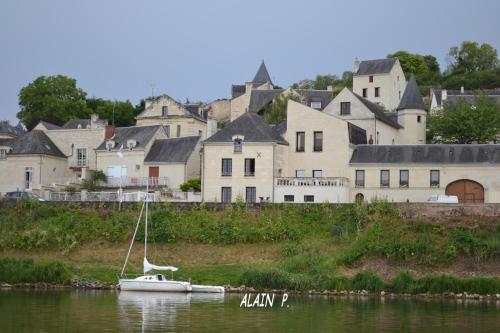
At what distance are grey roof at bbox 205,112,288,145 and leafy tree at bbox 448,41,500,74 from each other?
8329 cm

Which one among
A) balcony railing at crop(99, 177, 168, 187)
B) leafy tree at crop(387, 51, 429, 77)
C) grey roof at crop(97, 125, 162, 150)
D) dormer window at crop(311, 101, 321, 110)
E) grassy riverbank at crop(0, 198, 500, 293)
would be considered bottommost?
grassy riverbank at crop(0, 198, 500, 293)

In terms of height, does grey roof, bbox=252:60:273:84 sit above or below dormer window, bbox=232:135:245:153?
above

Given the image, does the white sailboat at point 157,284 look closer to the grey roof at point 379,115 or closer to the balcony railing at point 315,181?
the balcony railing at point 315,181

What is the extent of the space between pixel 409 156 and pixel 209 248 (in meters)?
16.8

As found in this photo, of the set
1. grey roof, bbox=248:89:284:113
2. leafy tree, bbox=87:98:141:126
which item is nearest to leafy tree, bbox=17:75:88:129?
leafy tree, bbox=87:98:141:126

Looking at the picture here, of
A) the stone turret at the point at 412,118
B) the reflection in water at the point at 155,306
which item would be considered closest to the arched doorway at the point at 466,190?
the stone turret at the point at 412,118

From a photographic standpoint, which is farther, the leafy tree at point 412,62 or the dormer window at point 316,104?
the leafy tree at point 412,62

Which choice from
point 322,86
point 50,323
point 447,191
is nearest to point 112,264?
point 50,323

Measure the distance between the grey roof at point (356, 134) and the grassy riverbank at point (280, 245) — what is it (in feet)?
32.6

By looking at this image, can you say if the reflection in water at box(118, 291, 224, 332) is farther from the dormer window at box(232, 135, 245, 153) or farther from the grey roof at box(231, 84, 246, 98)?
the grey roof at box(231, 84, 246, 98)

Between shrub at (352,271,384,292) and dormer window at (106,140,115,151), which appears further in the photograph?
dormer window at (106,140,115,151)

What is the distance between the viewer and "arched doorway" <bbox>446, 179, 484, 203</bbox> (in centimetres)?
6216

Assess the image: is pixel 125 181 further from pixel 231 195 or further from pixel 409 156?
pixel 409 156

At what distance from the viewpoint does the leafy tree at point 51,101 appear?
342 ft
